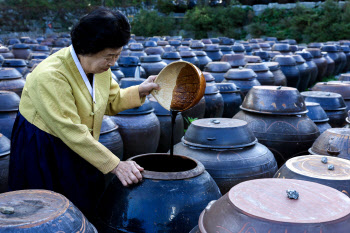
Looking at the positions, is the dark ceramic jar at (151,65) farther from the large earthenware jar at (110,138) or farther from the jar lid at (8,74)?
the large earthenware jar at (110,138)

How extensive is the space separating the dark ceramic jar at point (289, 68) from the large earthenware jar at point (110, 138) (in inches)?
249

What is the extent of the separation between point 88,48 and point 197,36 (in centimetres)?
2544

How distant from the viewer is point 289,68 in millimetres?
9430

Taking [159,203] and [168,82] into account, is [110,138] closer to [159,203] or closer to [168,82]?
[168,82]

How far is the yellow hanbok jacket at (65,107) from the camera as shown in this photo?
206 centimetres

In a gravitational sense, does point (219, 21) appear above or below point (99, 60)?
below

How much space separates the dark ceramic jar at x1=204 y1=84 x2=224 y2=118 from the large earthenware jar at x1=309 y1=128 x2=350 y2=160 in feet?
8.30

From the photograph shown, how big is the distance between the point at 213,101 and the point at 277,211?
460cm

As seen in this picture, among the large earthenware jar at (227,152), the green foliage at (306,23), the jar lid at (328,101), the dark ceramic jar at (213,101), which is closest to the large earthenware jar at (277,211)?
the large earthenware jar at (227,152)

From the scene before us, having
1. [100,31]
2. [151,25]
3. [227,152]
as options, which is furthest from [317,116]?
[151,25]

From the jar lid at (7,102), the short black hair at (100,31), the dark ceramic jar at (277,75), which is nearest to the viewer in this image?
the short black hair at (100,31)

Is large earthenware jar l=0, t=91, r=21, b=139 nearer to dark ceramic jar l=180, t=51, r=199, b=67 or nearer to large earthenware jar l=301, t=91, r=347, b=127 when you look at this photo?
large earthenware jar l=301, t=91, r=347, b=127

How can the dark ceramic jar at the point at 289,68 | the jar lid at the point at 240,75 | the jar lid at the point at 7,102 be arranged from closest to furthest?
the jar lid at the point at 7,102 → the jar lid at the point at 240,75 → the dark ceramic jar at the point at 289,68

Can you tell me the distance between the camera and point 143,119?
14.9 ft
